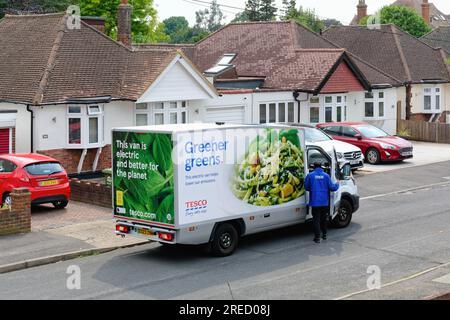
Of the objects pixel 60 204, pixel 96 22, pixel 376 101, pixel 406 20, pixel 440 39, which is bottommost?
pixel 60 204

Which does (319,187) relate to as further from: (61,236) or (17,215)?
(17,215)

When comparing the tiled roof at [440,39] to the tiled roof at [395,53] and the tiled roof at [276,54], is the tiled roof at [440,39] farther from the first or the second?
the tiled roof at [276,54]

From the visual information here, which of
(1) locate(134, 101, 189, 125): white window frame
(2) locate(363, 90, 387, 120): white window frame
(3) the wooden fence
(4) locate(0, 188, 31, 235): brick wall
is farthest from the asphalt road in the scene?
(3) the wooden fence

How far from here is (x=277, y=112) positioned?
3444 centimetres

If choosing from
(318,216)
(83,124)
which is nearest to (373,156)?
(83,124)

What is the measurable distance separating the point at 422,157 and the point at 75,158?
50.4ft

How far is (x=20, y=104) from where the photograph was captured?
2569 centimetres

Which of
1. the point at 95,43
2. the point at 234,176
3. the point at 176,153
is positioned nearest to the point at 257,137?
the point at 234,176

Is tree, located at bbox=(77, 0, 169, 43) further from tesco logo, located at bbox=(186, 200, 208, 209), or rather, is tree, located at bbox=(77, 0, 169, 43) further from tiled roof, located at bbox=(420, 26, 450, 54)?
tesco logo, located at bbox=(186, 200, 208, 209)

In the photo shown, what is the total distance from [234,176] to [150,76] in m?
12.7

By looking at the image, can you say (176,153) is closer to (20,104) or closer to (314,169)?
(314,169)

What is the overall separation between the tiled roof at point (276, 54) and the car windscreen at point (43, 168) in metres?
16.1

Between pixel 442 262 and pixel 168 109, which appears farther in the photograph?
pixel 168 109

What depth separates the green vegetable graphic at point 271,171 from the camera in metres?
16.1
